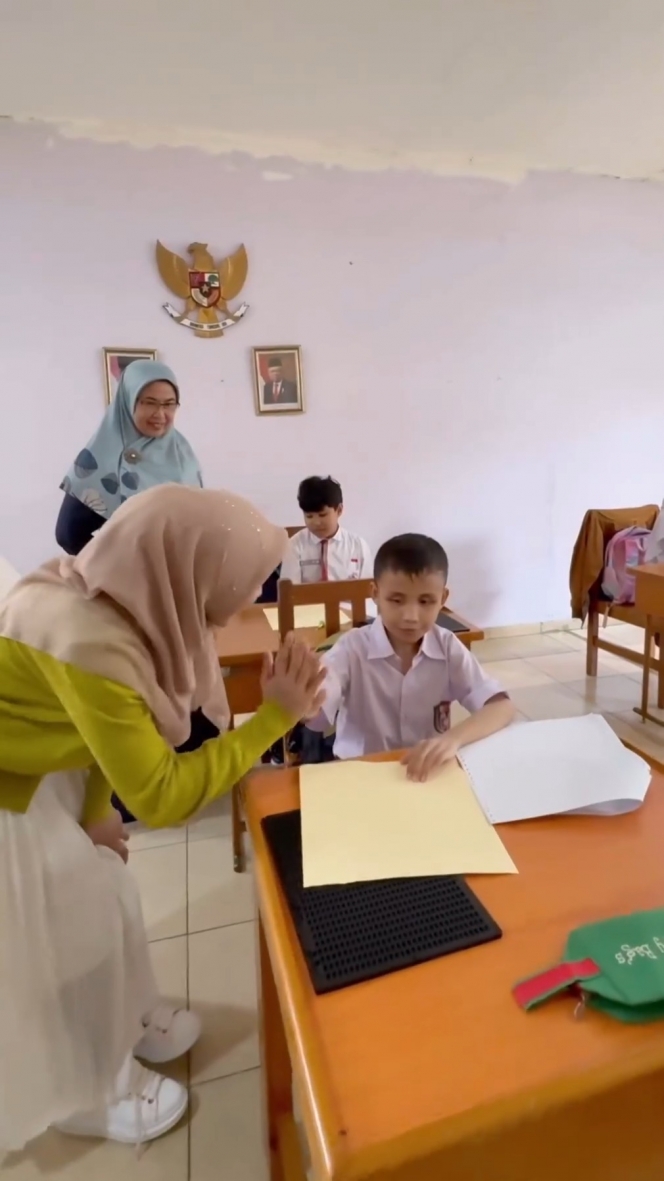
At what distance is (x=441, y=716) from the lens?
4.74 feet

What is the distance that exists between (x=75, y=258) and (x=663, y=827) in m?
3.14

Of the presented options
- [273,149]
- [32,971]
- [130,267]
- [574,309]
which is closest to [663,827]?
[32,971]

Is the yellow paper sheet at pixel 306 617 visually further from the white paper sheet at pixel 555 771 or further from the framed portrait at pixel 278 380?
the framed portrait at pixel 278 380

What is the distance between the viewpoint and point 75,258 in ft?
9.43

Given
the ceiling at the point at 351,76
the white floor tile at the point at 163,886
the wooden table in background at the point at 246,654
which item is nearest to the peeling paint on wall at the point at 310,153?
the ceiling at the point at 351,76

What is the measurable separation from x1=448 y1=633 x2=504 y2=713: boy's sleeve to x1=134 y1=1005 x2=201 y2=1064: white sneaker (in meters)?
0.85

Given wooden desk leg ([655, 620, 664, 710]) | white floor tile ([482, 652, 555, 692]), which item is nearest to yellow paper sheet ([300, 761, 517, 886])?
wooden desk leg ([655, 620, 664, 710])

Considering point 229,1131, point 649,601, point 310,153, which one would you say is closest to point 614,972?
point 229,1131

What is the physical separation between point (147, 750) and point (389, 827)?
12.4 inches

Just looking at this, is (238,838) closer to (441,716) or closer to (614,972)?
(441,716)

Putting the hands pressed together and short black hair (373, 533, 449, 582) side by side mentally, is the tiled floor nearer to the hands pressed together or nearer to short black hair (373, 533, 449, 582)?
the hands pressed together

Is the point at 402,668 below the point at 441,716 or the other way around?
the other way around

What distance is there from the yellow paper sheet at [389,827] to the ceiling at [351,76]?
2419 millimetres

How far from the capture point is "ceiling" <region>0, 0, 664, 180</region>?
2.13 meters
